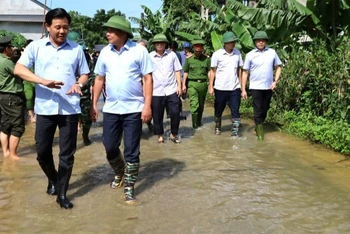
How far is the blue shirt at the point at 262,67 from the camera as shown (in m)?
8.02

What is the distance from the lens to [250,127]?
9.70 meters

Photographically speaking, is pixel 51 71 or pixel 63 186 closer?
pixel 51 71

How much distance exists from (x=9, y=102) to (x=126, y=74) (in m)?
2.53

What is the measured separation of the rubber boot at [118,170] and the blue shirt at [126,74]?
25.6 inches

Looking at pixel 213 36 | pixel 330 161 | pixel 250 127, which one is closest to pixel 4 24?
pixel 213 36

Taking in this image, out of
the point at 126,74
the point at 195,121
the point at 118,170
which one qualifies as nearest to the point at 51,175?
Result: the point at 118,170

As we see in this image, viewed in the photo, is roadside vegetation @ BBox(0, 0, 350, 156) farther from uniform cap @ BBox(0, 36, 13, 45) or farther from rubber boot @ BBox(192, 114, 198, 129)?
uniform cap @ BBox(0, 36, 13, 45)

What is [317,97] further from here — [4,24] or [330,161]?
[4,24]

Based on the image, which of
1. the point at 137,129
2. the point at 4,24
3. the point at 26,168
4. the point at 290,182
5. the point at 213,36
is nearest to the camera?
the point at 137,129

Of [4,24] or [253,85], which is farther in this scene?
[4,24]

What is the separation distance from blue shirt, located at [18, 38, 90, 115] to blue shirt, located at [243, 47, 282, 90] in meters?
4.21

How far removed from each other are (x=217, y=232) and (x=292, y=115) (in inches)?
221

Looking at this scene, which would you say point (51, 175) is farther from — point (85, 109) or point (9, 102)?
point (85, 109)

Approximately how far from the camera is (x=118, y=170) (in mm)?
5367
